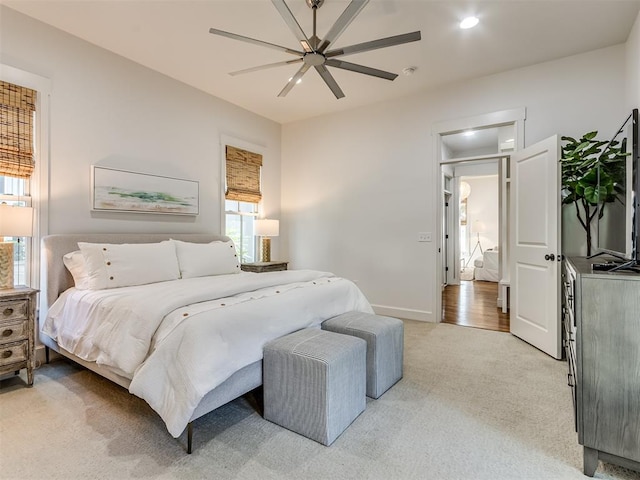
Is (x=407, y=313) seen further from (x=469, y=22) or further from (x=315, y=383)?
(x=469, y=22)

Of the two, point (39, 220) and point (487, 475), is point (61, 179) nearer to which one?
point (39, 220)

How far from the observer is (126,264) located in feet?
9.42

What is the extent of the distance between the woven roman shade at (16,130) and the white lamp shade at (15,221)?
18.4 inches

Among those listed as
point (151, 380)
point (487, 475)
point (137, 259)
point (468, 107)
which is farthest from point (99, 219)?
point (468, 107)

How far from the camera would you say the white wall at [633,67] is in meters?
2.74

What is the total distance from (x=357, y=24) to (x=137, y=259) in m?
2.84

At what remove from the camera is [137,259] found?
2.97 metres

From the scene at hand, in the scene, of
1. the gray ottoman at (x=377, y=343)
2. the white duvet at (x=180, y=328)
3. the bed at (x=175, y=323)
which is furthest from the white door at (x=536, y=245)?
the white duvet at (x=180, y=328)

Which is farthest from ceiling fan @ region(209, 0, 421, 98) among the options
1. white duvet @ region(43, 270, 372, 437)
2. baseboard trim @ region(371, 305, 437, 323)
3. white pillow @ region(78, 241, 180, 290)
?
baseboard trim @ region(371, 305, 437, 323)

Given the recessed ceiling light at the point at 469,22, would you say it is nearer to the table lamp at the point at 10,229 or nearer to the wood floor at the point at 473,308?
the wood floor at the point at 473,308

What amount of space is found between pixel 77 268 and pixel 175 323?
1.61m

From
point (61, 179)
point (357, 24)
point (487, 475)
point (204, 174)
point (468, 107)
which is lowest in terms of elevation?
point (487, 475)

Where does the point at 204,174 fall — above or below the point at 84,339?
above

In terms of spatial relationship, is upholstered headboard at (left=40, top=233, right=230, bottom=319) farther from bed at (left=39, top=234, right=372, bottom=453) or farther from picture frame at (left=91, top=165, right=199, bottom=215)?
picture frame at (left=91, top=165, right=199, bottom=215)
